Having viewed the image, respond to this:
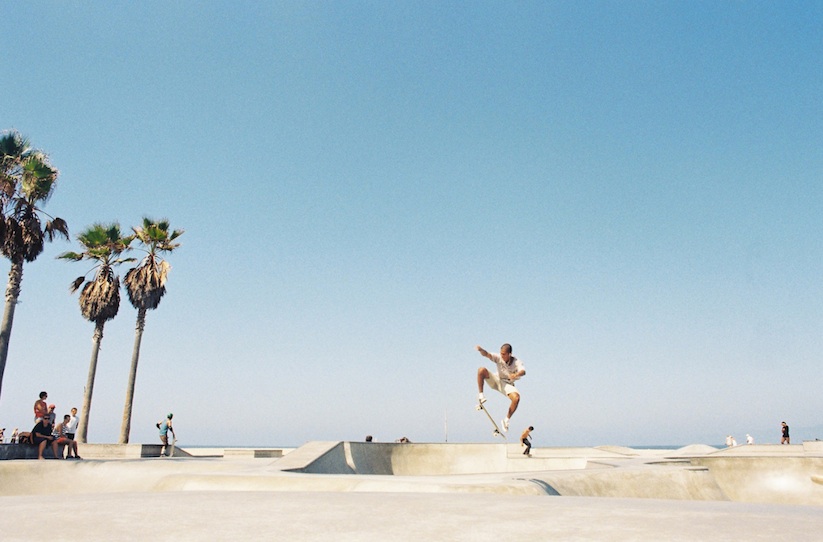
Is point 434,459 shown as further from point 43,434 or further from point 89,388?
point 89,388

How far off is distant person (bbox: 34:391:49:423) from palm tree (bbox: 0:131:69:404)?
13.8 ft

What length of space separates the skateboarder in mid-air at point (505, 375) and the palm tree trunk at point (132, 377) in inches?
765

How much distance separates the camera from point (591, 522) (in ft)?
10.1

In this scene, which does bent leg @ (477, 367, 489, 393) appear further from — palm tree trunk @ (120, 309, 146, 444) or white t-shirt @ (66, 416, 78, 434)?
palm tree trunk @ (120, 309, 146, 444)

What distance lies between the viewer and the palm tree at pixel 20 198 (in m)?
17.9

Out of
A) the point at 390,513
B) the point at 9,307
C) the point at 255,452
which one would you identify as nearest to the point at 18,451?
the point at 9,307

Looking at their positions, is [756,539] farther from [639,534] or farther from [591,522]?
[591,522]

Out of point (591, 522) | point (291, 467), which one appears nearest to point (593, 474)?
point (291, 467)

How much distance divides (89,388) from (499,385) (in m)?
19.9

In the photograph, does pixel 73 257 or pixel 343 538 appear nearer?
pixel 343 538

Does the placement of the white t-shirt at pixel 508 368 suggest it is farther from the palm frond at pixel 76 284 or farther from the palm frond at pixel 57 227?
the palm frond at pixel 76 284

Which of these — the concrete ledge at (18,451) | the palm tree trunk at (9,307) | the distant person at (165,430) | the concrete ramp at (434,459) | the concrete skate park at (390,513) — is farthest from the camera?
the distant person at (165,430)

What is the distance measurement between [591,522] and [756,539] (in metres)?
0.78

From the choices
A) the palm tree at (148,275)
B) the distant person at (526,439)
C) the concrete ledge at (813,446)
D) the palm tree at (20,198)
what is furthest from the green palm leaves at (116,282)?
the concrete ledge at (813,446)
